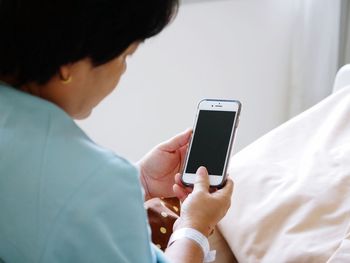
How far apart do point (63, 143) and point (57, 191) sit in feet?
0.15

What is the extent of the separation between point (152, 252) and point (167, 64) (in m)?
1.17

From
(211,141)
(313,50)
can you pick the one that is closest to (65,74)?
(211,141)

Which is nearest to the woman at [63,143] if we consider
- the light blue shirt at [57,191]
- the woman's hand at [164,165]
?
the light blue shirt at [57,191]

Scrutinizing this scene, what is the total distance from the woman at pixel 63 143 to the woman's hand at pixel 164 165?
38 centimetres

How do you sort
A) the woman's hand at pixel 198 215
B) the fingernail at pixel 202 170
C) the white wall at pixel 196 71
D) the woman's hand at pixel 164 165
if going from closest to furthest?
the woman's hand at pixel 198 215
the fingernail at pixel 202 170
the woman's hand at pixel 164 165
the white wall at pixel 196 71

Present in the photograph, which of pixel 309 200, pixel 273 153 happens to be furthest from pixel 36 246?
pixel 273 153

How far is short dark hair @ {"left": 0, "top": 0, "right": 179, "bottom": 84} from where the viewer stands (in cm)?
53

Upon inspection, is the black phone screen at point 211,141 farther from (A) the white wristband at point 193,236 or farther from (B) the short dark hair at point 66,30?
(B) the short dark hair at point 66,30

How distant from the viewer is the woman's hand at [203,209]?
2.52 ft

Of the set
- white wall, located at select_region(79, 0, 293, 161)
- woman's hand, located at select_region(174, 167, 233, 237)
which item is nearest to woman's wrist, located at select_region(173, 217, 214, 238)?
woman's hand, located at select_region(174, 167, 233, 237)

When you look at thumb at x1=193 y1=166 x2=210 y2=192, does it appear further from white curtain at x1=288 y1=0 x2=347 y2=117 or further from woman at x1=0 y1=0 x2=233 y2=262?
white curtain at x1=288 y1=0 x2=347 y2=117

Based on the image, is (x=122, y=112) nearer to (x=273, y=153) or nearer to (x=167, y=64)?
(x=167, y=64)

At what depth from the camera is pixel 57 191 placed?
523 millimetres

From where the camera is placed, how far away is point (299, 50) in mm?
1791
